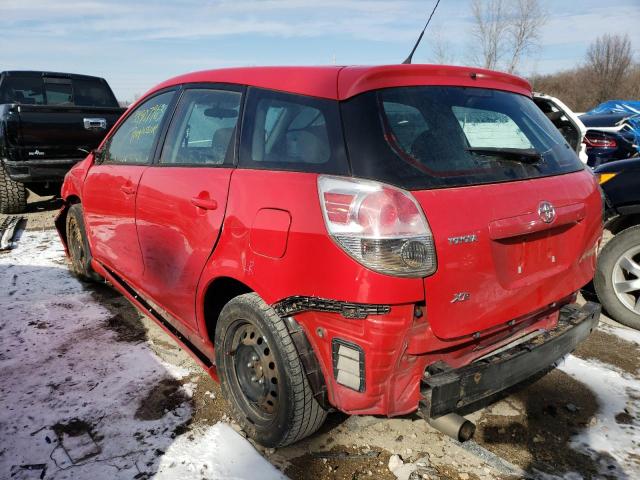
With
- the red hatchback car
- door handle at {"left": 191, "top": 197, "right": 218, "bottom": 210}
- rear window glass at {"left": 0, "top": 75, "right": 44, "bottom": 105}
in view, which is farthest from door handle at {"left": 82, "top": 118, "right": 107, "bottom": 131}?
door handle at {"left": 191, "top": 197, "right": 218, "bottom": 210}

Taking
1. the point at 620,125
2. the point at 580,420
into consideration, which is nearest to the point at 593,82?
the point at 620,125

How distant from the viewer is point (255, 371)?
96.4 inches

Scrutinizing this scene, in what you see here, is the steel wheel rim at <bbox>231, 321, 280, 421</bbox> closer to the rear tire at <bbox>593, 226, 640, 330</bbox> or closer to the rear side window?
the rear side window

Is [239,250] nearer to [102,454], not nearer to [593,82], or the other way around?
[102,454]

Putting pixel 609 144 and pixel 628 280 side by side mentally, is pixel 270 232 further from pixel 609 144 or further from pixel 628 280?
pixel 609 144

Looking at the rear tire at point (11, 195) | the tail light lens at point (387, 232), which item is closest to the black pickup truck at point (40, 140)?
the rear tire at point (11, 195)

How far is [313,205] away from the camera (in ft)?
6.52

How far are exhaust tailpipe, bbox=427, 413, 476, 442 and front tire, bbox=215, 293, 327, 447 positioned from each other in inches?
21.5

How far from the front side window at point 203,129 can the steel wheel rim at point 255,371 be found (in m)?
0.86

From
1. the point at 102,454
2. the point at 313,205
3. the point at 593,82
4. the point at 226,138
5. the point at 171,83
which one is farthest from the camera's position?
the point at 593,82

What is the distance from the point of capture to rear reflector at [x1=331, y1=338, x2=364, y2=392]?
1.92m

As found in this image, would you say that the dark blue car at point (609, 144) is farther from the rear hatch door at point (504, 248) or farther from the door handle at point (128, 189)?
the door handle at point (128, 189)

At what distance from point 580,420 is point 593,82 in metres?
41.4

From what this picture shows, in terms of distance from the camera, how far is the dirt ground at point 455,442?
91.0 inches
